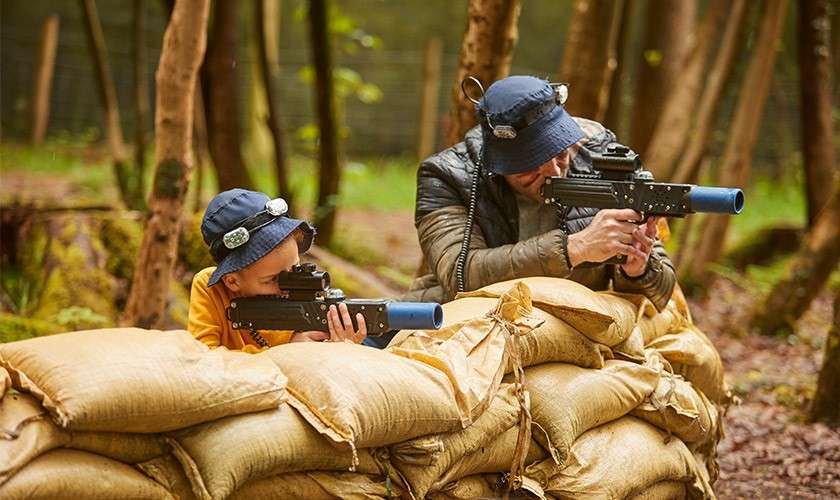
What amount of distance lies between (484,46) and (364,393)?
10.2 ft

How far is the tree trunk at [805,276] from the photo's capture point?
7879 mm

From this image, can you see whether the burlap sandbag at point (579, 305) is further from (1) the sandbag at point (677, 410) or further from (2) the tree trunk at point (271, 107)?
(2) the tree trunk at point (271, 107)

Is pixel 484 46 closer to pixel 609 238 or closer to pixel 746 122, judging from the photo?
pixel 609 238

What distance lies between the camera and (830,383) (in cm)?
629

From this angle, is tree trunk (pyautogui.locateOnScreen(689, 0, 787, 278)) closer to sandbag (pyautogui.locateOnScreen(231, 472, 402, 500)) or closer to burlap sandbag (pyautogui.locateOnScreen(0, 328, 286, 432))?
sandbag (pyautogui.locateOnScreen(231, 472, 402, 500))

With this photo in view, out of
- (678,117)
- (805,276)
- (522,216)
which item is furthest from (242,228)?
(678,117)

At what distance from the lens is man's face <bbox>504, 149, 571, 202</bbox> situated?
4.54 metres

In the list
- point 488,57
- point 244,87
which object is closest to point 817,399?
point 488,57

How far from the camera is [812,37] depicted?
9.74m

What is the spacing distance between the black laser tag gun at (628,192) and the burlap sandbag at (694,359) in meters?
0.59

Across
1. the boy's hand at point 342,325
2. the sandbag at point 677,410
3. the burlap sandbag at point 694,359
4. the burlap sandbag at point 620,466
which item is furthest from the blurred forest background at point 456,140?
the boy's hand at point 342,325

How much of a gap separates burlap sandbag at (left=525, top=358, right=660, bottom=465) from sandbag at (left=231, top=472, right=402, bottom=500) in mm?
744

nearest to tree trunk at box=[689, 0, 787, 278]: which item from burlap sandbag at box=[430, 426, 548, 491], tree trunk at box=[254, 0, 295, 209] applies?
tree trunk at box=[254, 0, 295, 209]

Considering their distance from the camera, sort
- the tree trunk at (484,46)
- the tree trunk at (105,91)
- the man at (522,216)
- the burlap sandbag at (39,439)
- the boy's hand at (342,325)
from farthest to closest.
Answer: the tree trunk at (105,91), the tree trunk at (484,46), the man at (522,216), the boy's hand at (342,325), the burlap sandbag at (39,439)
